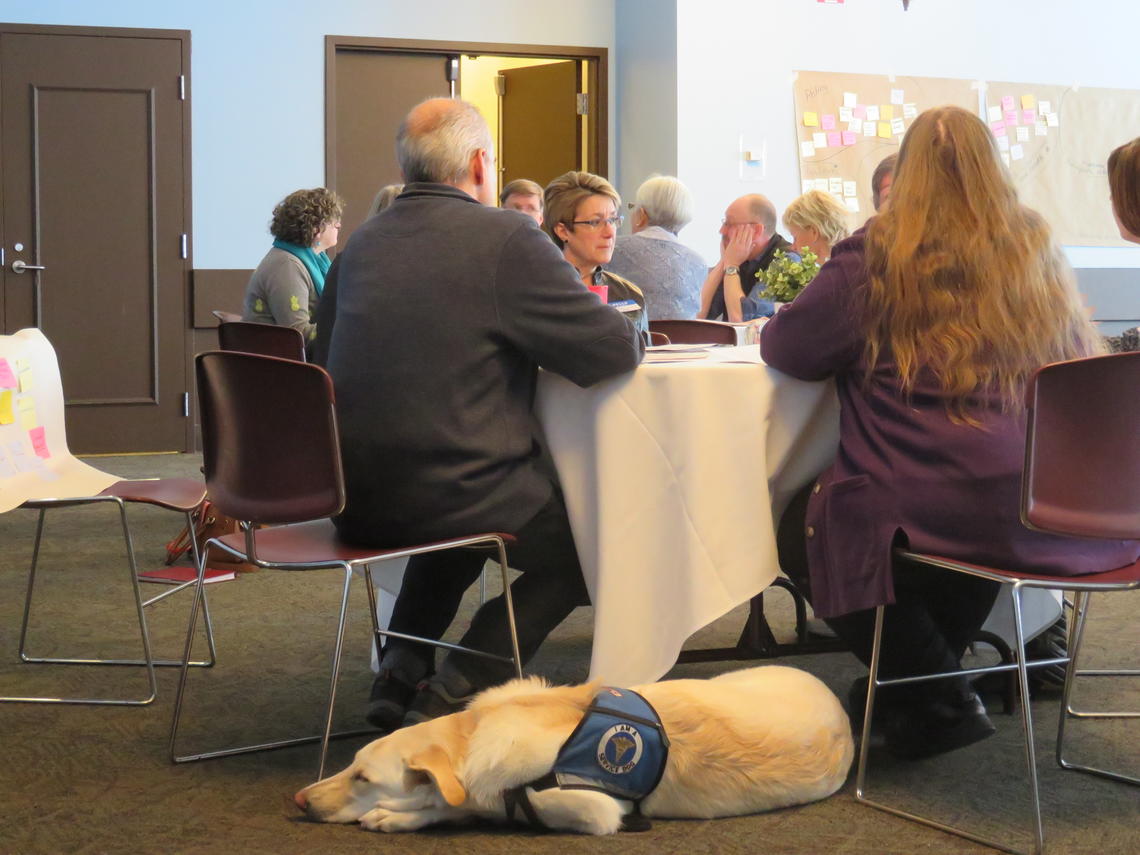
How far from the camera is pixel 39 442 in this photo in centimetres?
308

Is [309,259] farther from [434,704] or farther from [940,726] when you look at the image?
[940,726]

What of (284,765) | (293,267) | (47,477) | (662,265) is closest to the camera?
(284,765)

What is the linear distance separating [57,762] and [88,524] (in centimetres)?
280

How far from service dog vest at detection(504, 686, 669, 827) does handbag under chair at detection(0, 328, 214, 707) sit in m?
1.19

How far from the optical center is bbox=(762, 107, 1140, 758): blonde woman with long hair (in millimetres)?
2104

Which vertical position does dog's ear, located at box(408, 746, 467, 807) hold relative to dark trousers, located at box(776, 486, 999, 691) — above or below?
below

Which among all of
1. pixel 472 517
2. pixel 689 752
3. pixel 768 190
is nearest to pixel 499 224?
pixel 472 517

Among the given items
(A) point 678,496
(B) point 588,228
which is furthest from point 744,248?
(A) point 678,496

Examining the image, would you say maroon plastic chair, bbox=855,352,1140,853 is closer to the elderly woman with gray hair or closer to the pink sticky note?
the pink sticky note

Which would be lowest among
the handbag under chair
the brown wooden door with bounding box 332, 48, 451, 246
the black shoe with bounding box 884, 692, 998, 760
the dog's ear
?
the black shoe with bounding box 884, 692, 998, 760

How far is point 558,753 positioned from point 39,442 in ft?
5.79

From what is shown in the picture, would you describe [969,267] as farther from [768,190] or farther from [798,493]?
[768,190]

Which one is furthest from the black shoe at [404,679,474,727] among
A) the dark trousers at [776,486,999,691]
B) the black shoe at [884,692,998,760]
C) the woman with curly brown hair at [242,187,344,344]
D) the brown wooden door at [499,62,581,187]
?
the brown wooden door at [499,62,581,187]

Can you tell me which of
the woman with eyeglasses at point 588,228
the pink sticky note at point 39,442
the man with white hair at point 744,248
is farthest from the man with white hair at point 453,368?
the man with white hair at point 744,248
